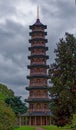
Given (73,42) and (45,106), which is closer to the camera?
(73,42)

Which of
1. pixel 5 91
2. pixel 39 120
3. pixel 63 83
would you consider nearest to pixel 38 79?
pixel 39 120

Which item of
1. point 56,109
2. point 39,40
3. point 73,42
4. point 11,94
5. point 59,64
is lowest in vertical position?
point 56,109

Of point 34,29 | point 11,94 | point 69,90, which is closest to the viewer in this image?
point 69,90

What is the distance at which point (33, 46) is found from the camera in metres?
86.1

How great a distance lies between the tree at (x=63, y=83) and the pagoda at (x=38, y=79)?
119 ft

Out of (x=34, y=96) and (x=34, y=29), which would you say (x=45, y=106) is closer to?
(x=34, y=96)

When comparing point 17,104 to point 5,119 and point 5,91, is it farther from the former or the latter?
point 5,119

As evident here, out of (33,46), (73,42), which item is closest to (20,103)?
(33,46)

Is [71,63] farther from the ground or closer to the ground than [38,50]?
closer to the ground

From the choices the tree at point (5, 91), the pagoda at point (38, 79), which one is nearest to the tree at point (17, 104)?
the pagoda at point (38, 79)

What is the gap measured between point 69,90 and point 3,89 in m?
71.0

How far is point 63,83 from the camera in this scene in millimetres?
41406

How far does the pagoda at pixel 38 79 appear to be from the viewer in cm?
8156

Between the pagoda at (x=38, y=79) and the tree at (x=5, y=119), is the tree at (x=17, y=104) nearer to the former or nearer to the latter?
the pagoda at (x=38, y=79)
